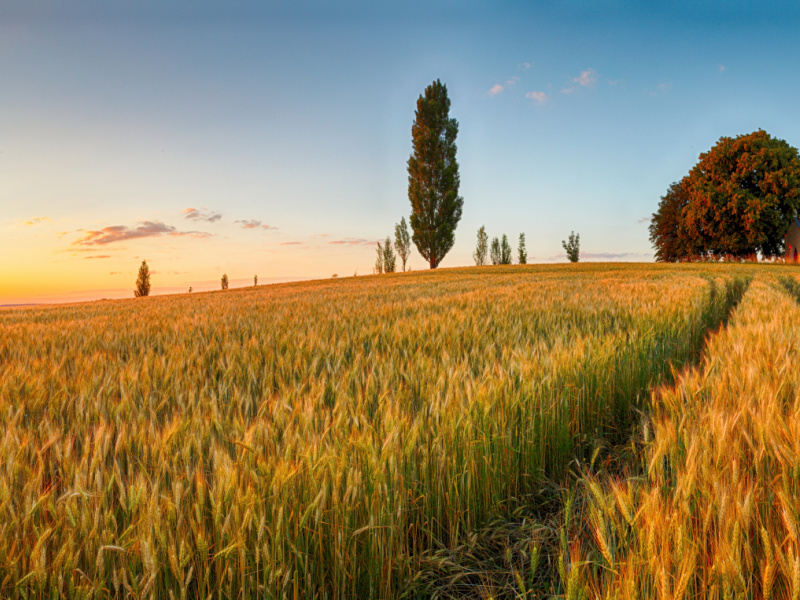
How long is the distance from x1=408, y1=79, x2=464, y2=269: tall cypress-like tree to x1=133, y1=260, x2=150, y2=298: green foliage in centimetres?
4567

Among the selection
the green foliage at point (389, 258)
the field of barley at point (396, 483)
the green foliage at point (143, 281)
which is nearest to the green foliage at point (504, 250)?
the green foliage at point (389, 258)

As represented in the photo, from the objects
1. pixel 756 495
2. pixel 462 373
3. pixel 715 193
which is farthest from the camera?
→ pixel 715 193

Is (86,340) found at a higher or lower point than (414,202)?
lower

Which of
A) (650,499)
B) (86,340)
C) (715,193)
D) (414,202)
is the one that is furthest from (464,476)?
(715,193)

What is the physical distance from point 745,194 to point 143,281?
75475mm

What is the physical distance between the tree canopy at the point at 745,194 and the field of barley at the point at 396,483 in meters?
44.7

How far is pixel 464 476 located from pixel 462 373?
0.61 meters

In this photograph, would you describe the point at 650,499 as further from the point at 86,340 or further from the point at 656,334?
the point at 86,340

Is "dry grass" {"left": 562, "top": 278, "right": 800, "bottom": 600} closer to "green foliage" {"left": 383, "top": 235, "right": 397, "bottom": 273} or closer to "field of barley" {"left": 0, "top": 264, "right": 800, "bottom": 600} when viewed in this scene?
"field of barley" {"left": 0, "top": 264, "right": 800, "bottom": 600}

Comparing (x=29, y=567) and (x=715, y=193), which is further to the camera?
(x=715, y=193)

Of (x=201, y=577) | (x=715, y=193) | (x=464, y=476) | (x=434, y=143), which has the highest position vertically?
(x=434, y=143)

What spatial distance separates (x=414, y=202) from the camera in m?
42.5

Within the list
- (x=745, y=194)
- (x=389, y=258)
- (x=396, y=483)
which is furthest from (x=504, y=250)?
(x=396, y=483)

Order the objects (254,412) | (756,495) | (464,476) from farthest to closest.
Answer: (254,412)
(464,476)
(756,495)
